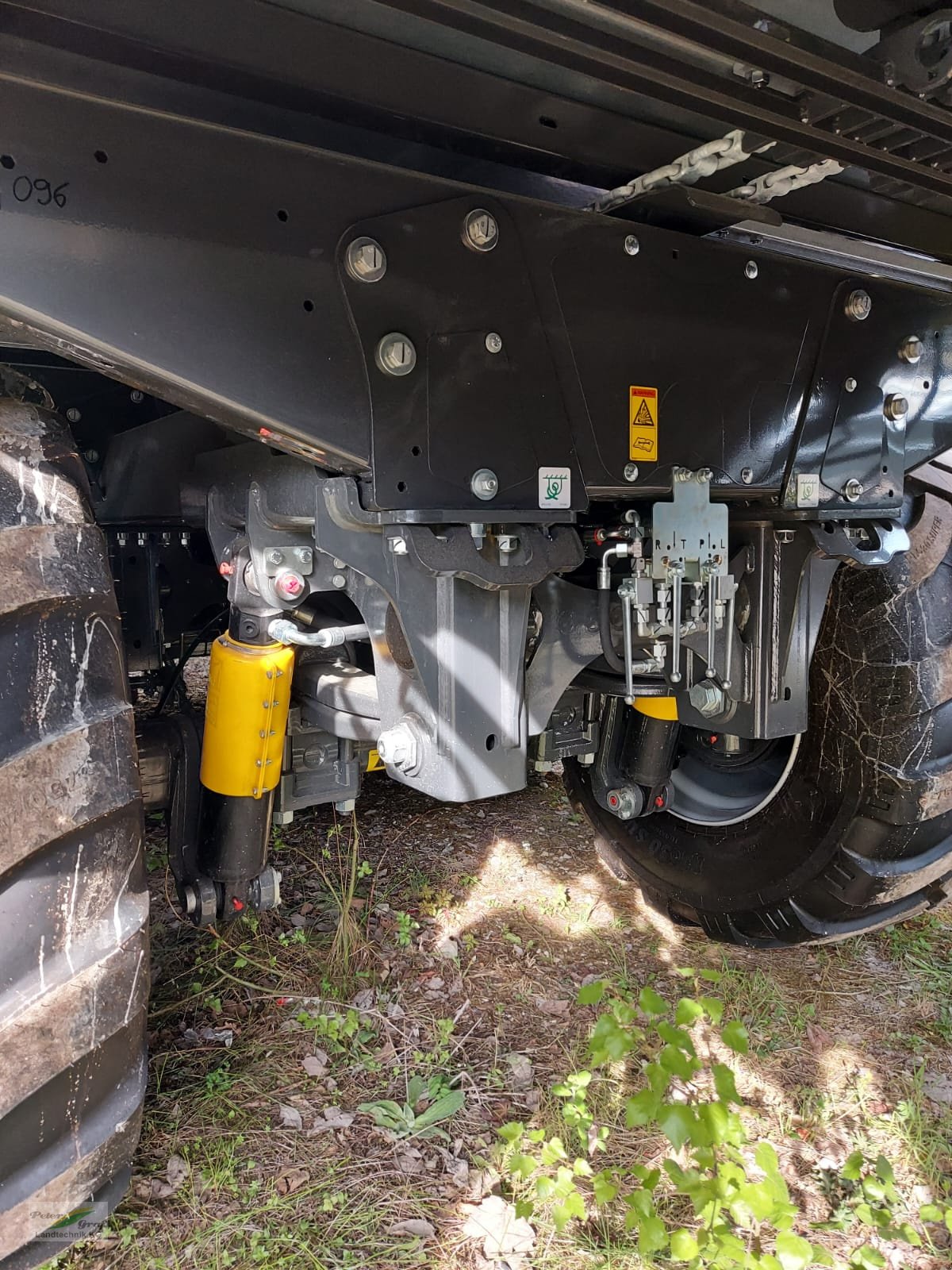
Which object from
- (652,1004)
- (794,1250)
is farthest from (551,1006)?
(794,1250)

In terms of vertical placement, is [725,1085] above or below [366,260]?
below

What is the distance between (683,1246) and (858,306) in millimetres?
1747

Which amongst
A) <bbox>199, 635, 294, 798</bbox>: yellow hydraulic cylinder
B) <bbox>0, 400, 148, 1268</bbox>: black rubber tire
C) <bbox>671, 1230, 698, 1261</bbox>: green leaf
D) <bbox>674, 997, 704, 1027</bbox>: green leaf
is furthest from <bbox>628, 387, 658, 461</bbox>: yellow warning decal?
<bbox>671, 1230, 698, 1261</bbox>: green leaf

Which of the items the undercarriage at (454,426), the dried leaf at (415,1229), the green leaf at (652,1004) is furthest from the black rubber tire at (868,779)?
the dried leaf at (415,1229)

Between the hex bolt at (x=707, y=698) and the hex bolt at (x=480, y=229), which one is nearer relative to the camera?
the hex bolt at (x=480, y=229)

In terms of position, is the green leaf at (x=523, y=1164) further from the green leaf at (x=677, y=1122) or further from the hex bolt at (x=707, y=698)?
the hex bolt at (x=707, y=698)

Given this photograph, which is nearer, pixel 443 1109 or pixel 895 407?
pixel 895 407

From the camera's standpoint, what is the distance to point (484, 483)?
1.41m

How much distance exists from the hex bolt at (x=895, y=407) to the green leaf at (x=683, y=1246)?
1606mm

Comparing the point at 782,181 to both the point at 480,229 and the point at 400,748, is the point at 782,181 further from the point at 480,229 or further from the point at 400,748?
the point at 400,748

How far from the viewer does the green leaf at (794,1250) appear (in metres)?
1.32

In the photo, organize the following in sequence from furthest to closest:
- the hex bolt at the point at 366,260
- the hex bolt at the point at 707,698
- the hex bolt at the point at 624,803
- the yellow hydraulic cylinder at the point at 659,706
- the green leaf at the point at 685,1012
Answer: the hex bolt at the point at 624,803 < the yellow hydraulic cylinder at the point at 659,706 < the hex bolt at the point at 707,698 < the green leaf at the point at 685,1012 < the hex bolt at the point at 366,260

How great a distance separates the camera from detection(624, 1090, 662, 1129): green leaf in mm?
1510

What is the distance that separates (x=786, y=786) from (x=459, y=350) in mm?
1554
